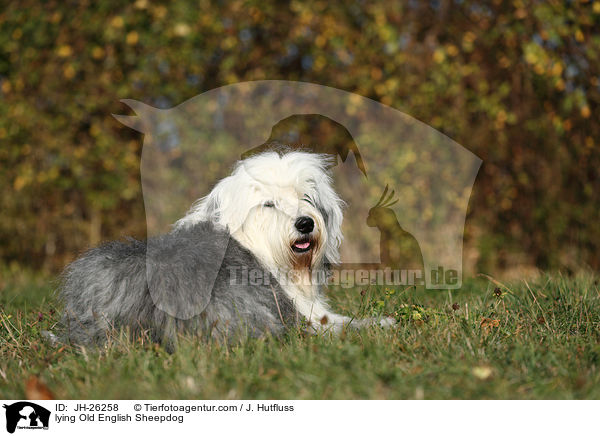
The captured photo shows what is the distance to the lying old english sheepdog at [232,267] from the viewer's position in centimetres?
308

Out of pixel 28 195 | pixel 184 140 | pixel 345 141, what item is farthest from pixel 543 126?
pixel 28 195

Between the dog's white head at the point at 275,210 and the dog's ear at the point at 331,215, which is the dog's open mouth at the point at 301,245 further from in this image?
the dog's ear at the point at 331,215

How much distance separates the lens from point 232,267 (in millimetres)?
3266

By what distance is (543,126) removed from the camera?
6.76 m

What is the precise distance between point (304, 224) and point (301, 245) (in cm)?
14

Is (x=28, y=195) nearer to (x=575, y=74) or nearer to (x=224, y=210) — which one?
(x=224, y=210)

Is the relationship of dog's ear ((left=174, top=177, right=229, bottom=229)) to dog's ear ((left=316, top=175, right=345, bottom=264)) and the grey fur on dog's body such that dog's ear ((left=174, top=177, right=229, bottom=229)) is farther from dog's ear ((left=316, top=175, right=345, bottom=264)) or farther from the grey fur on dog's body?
dog's ear ((left=316, top=175, right=345, bottom=264))

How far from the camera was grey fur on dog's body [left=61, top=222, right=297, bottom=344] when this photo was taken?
120 inches

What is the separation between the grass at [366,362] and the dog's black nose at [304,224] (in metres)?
0.63
